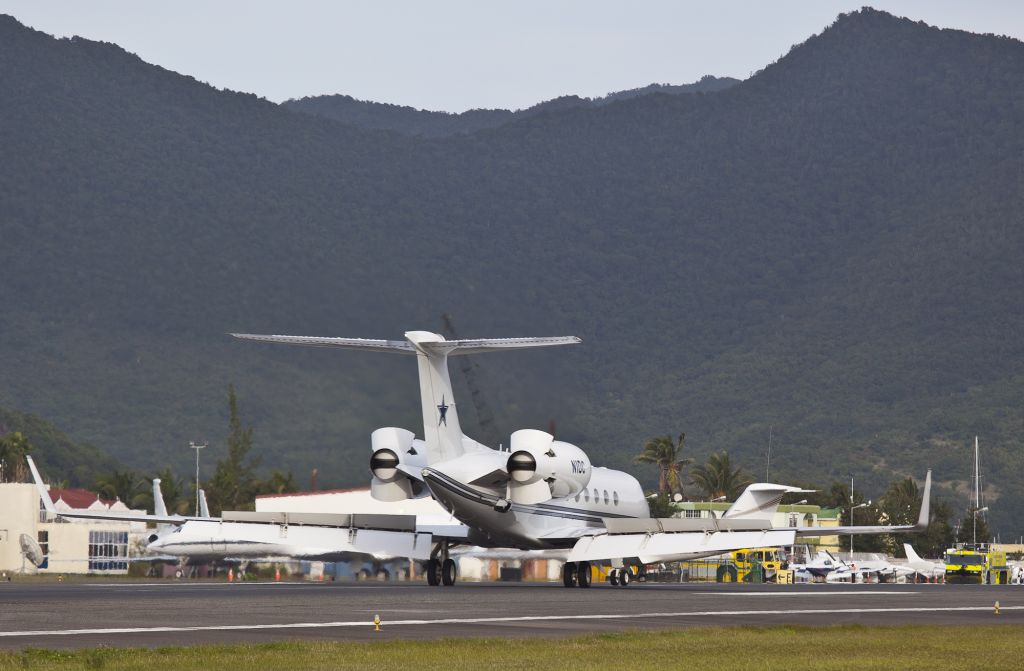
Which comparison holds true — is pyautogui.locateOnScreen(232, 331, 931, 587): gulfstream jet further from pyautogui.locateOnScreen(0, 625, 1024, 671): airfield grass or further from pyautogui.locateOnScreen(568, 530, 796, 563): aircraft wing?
pyautogui.locateOnScreen(0, 625, 1024, 671): airfield grass

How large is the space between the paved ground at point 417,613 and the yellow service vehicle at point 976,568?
3438 cm

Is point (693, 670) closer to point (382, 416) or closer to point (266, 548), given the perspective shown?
point (382, 416)

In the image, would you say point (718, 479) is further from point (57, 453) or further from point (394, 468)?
point (394, 468)

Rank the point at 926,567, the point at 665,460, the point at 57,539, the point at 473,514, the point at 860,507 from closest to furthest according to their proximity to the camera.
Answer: the point at 473,514, the point at 926,567, the point at 57,539, the point at 665,460, the point at 860,507

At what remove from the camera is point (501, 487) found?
45.3m

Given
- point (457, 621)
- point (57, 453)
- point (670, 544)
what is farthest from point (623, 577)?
point (57, 453)

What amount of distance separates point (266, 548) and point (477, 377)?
17.0 metres

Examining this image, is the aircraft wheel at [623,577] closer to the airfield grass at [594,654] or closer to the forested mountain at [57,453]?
the airfield grass at [594,654]

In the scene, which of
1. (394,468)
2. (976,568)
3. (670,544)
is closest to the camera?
(394,468)

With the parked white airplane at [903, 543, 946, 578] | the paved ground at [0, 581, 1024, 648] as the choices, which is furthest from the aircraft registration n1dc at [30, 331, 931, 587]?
the parked white airplane at [903, 543, 946, 578]

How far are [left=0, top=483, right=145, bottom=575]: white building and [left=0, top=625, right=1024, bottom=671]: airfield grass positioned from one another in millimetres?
72583

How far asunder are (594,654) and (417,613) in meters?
9.45

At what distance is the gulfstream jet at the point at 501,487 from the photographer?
4384 centimetres

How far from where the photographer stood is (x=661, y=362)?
652ft
